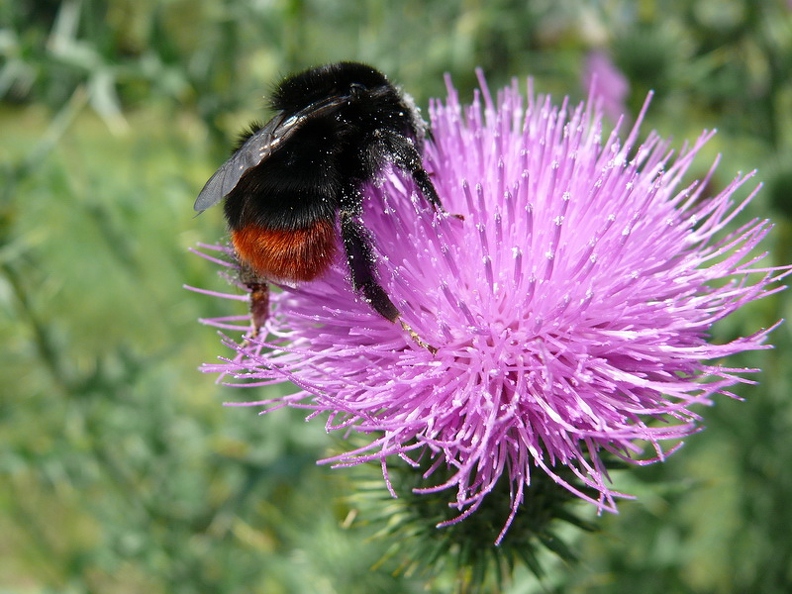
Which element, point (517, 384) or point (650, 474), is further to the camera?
point (650, 474)

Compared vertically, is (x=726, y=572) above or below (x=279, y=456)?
below

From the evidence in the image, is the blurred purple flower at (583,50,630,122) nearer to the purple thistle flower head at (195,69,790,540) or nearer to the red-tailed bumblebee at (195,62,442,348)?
the purple thistle flower head at (195,69,790,540)

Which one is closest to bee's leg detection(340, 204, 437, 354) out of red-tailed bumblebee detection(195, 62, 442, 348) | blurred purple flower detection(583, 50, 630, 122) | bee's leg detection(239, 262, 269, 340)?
red-tailed bumblebee detection(195, 62, 442, 348)

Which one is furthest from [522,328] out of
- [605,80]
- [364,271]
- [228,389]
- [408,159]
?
[605,80]

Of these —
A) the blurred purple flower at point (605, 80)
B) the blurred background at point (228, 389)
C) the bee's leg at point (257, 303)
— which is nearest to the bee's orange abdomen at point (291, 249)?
the bee's leg at point (257, 303)

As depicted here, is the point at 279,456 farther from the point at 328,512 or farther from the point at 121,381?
the point at 121,381

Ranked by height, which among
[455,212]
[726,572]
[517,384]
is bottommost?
[726,572]

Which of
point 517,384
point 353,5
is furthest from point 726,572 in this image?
point 353,5
